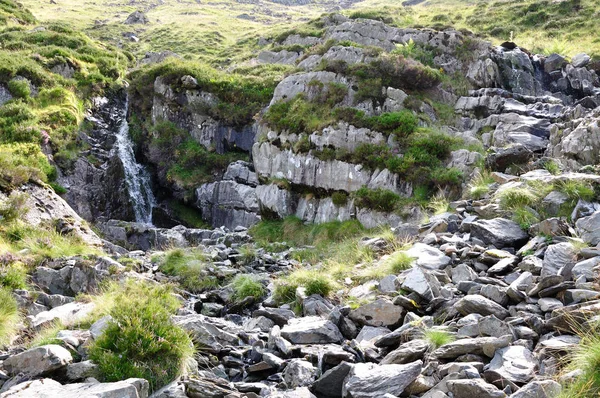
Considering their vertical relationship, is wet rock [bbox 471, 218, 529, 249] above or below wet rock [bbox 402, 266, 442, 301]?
above

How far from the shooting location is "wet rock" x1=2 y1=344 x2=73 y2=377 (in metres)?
6.40

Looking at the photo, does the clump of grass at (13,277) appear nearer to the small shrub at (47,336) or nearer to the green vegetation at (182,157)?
the small shrub at (47,336)

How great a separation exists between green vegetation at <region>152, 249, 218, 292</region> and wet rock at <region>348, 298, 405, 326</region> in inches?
276

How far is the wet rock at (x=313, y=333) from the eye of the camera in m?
8.07

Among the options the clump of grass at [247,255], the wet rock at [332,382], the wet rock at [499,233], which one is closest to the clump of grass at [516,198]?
the wet rock at [499,233]

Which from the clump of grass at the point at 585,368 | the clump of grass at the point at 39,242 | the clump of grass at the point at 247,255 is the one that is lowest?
the clump of grass at the point at 247,255

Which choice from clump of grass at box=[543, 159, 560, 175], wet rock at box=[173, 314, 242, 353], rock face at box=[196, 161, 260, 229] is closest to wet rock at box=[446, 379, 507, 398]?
wet rock at box=[173, 314, 242, 353]

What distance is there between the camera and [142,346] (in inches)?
255

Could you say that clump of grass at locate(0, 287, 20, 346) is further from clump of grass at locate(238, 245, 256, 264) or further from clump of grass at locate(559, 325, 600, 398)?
clump of grass at locate(559, 325, 600, 398)

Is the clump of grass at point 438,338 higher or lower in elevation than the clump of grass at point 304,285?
higher

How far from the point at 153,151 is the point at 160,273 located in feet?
66.5

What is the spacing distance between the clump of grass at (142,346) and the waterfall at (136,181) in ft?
81.3

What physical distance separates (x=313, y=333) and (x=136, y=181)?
89.0ft

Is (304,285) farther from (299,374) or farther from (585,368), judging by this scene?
(585,368)
